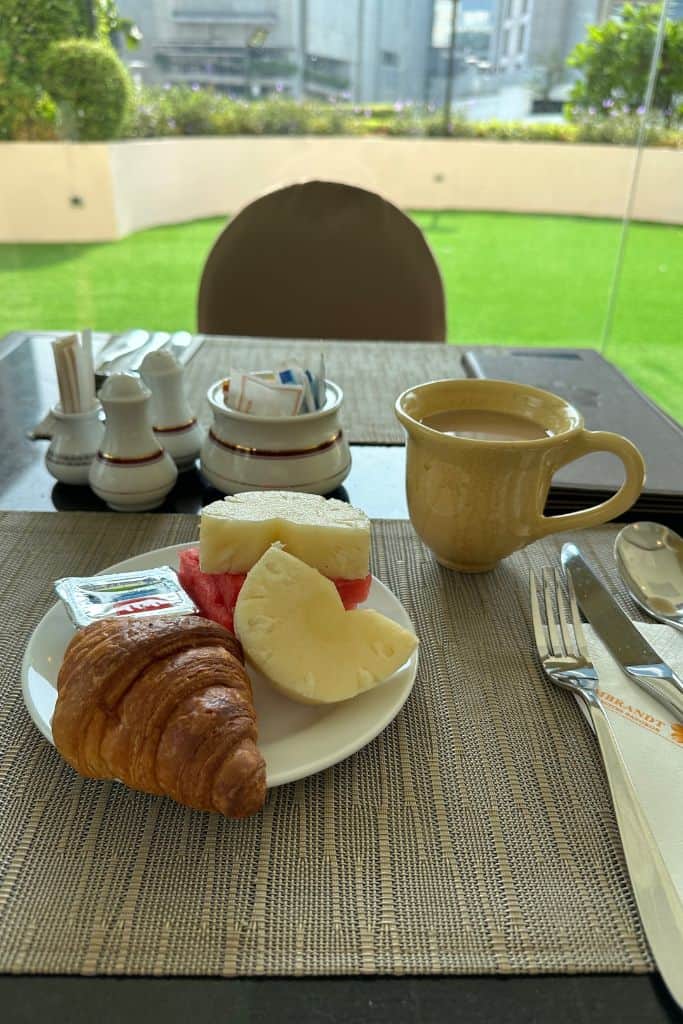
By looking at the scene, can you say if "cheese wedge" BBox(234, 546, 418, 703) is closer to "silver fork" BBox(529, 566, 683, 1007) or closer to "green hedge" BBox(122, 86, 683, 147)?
"silver fork" BBox(529, 566, 683, 1007)

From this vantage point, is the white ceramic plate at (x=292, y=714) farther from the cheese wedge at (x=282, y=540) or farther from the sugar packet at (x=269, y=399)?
the sugar packet at (x=269, y=399)

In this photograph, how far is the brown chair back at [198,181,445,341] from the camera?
134 centimetres

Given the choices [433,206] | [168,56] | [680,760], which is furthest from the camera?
[433,206]

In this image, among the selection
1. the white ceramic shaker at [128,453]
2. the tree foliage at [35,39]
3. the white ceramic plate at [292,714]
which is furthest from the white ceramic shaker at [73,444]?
the tree foliage at [35,39]

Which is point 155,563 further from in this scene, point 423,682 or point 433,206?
point 433,206

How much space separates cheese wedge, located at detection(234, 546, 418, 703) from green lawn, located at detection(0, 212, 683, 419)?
2914 millimetres

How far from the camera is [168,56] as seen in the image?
4.13 meters

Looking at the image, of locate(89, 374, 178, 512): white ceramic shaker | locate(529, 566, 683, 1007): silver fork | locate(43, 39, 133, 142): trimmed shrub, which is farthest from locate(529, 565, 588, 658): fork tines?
locate(43, 39, 133, 142): trimmed shrub

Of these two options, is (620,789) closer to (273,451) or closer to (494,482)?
(494,482)

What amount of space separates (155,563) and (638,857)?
1.18 ft

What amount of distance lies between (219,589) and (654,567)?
0.35 metres

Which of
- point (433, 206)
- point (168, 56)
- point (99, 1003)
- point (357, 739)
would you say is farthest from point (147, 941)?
point (433, 206)

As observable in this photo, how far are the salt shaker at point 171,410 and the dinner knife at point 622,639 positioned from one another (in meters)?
0.37

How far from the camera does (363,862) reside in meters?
0.36
